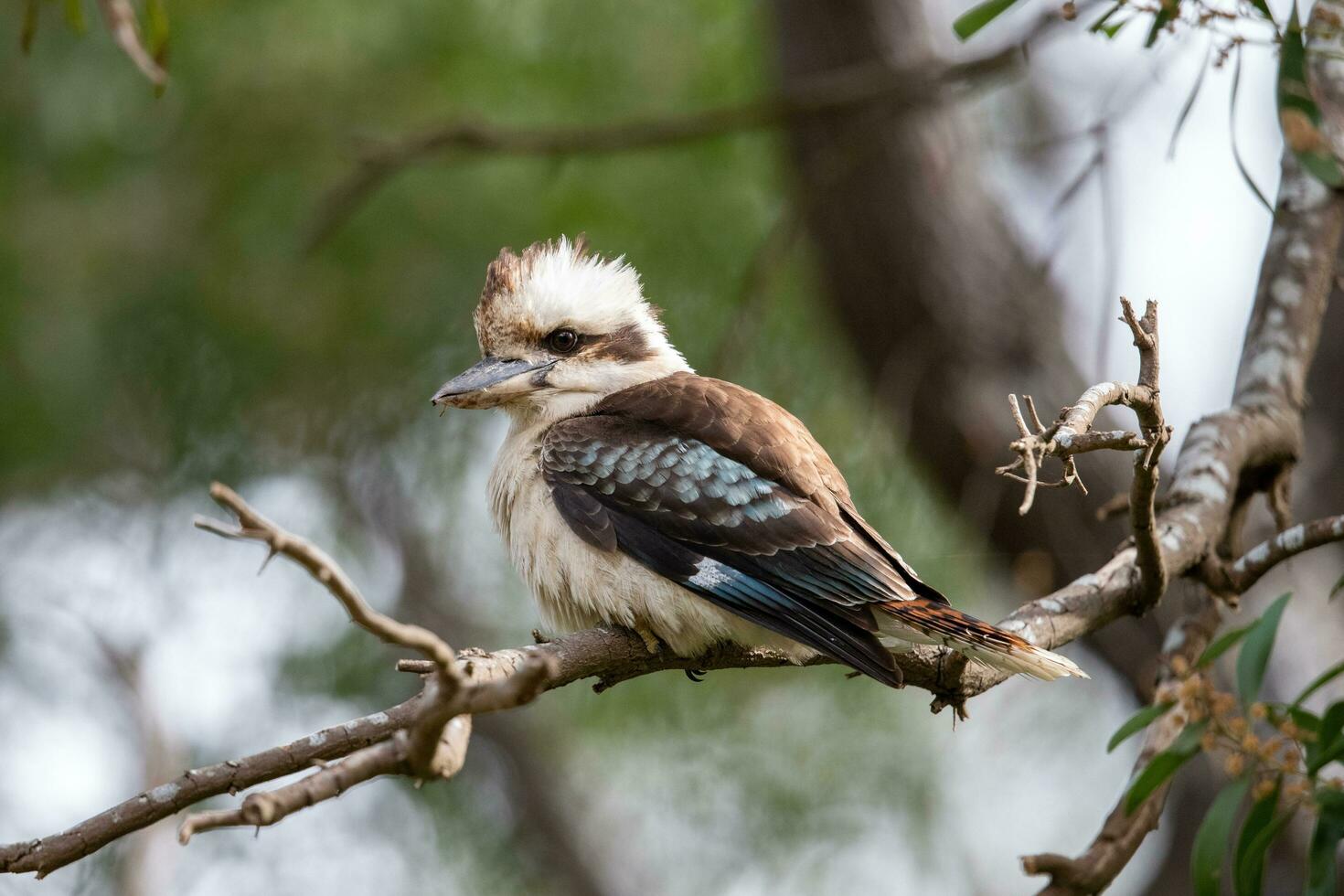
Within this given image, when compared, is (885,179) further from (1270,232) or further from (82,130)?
(82,130)

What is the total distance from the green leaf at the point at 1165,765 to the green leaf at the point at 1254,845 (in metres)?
0.11

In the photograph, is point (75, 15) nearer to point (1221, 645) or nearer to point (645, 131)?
point (645, 131)

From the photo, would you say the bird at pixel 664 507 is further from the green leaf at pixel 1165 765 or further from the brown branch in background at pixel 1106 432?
the brown branch in background at pixel 1106 432

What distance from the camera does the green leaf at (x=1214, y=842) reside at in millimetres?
2012

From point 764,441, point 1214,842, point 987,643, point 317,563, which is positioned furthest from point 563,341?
point 317,563

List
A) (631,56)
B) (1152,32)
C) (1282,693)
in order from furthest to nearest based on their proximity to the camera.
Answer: (631,56)
(1282,693)
(1152,32)

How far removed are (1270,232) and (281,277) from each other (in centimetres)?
360

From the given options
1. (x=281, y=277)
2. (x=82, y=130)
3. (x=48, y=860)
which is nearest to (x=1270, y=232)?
(x=48, y=860)

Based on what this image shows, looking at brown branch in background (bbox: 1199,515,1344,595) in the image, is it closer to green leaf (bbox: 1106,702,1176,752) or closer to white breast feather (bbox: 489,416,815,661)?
green leaf (bbox: 1106,702,1176,752)

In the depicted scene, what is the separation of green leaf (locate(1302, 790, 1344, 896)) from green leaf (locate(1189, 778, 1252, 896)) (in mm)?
119

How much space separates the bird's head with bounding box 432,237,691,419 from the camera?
3.13 meters

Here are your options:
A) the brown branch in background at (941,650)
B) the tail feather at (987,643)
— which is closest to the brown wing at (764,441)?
the tail feather at (987,643)

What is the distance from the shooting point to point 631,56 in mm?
5609

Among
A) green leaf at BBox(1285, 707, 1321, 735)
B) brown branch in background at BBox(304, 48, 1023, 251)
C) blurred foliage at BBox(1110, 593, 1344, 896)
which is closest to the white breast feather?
blurred foliage at BBox(1110, 593, 1344, 896)
